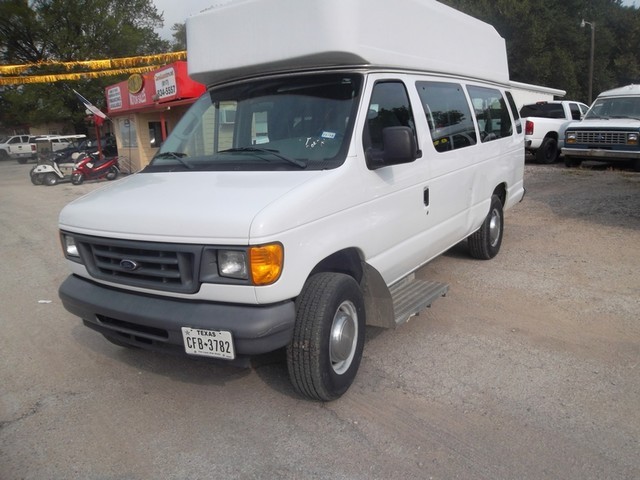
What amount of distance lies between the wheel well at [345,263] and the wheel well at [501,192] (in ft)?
10.7

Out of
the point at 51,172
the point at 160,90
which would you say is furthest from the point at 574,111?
the point at 51,172

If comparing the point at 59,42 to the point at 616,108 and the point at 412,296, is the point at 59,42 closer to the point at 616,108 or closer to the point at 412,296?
the point at 616,108

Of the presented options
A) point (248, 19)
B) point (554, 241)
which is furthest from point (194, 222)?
point (554, 241)

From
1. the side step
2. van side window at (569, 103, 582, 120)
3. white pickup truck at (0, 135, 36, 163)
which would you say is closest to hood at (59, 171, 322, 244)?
the side step

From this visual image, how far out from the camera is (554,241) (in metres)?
7.09

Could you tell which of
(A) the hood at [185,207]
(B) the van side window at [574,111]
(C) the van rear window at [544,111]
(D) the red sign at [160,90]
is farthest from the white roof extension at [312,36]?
(B) the van side window at [574,111]

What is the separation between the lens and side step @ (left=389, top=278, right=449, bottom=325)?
12.7 feet

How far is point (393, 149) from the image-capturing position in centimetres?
340

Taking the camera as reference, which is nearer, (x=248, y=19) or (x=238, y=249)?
(x=238, y=249)

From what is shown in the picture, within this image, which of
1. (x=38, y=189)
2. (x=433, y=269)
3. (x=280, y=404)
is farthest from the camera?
(x=38, y=189)

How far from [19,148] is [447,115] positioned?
40941mm

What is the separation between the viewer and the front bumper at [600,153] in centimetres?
1269

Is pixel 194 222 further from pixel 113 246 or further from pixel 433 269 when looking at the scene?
pixel 433 269

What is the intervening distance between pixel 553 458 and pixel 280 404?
164cm
